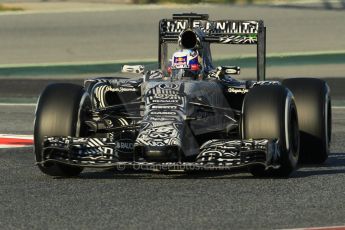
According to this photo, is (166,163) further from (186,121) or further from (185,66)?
(185,66)

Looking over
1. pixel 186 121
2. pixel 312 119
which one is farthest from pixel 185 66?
pixel 312 119

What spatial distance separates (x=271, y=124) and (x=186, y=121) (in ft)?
Answer: 2.58

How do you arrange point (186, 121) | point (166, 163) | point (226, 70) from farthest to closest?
point (226, 70), point (186, 121), point (166, 163)

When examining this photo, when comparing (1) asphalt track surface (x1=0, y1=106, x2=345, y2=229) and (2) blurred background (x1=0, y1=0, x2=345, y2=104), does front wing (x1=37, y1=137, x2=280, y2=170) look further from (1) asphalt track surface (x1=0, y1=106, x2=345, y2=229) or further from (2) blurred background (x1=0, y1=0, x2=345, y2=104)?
(2) blurred background (x1=0, y1=0, x2=345, y2=104)

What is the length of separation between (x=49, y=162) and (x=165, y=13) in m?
18.5

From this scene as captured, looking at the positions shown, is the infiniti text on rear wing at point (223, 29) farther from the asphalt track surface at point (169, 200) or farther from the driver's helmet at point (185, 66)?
the asphalt track surface at point (169, 200)

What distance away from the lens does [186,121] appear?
12391 mm

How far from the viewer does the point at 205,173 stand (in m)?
13.1

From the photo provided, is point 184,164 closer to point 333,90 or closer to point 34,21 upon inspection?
point 333,90

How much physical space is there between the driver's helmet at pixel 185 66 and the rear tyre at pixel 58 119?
1134 mm

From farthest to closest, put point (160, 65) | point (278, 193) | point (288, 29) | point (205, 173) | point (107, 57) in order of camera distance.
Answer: point (288, 29)
point (107, 57)
point (160, 65)
point (205, 173)
point (278, 193)

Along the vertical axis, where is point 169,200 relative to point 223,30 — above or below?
below

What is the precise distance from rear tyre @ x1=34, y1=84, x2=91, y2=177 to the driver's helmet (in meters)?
1.13

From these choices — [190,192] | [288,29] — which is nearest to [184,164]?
[190,192]
